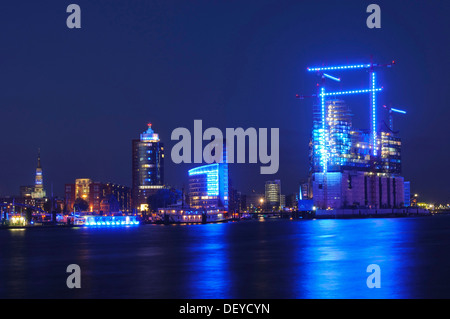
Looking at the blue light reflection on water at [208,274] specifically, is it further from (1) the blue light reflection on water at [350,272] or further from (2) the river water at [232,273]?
(1) the blue light reflection on water at [350,272]

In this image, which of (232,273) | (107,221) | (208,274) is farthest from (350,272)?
(107,221)

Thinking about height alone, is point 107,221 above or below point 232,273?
below

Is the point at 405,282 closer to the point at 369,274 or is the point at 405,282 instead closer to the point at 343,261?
the point at 369,274

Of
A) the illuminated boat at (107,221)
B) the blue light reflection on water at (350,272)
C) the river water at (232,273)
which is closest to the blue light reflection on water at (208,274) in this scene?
the river water at (232,273)

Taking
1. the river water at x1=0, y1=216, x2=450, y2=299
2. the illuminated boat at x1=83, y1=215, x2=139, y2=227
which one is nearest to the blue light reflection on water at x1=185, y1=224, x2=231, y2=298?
the river water at x1=0, y1=216, x2=450, y2=299

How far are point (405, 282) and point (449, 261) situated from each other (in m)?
14.2

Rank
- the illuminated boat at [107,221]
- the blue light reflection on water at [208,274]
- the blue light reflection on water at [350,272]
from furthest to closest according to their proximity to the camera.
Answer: the illuminated boat at [107,221] → the blue light reflection on water at [208,274] → the blue light reflection on water at [350,272]

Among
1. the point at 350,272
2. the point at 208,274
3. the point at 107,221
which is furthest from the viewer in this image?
the point at 107,221

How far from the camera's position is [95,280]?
38.2 m

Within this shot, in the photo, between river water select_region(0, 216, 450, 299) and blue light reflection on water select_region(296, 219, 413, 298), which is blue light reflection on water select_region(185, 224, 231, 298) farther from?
blue light reflection on water select_region(296, 219, 413, 298)

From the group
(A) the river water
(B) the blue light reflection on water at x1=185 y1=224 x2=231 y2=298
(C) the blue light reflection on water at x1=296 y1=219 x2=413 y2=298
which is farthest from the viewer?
(A) the river water

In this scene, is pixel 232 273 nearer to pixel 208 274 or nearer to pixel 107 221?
pixel 208 274

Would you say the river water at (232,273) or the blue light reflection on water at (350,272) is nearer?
the blue light reflection on water at (350,272)
